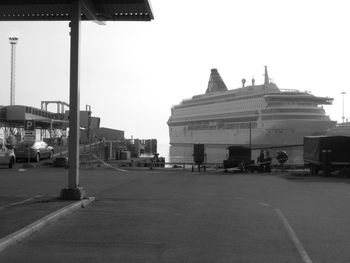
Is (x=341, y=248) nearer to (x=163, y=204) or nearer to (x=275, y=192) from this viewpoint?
(x=163, y=204)

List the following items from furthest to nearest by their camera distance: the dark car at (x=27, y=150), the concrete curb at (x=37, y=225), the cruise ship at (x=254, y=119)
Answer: the cruise ship at (x=254, y=119), the dark car at (x=27, y=150), the concrete curb at (x=37, y=225)

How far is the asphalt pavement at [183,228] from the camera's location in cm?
772

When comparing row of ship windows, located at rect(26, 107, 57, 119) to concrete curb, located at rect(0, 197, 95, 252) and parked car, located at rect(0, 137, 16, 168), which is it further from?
concrete curb, located at rect(0, 197, 95, 252)

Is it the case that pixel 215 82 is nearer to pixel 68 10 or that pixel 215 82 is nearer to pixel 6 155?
pixel 6 155

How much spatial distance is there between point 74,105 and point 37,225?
15.5 ft

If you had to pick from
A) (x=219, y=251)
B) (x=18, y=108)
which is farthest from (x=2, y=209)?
(x=18, y=108)

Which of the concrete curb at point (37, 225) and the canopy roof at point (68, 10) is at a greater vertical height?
the canopy roof at point (68, 10)

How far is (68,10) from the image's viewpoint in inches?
582

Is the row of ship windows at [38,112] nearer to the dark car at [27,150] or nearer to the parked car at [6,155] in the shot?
the dark car at [27,150]

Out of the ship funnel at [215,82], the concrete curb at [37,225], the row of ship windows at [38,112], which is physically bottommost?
the concrete curb at [37,225]

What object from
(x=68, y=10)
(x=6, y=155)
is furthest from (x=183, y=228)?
(x=6, y=155)

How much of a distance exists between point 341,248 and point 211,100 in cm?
7293

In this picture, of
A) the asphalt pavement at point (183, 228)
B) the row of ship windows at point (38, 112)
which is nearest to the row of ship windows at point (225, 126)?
the row of ship windows at point (38, 112)

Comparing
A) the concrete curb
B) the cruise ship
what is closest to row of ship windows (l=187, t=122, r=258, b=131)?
the cruise ship
